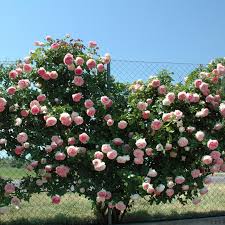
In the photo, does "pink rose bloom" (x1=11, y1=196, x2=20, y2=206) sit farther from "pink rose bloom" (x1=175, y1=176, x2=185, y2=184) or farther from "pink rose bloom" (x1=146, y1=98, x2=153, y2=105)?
"pink rose bloom" (x1=146, y1=98, x2=153, y2=105)

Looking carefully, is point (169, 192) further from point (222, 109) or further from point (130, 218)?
point (222, 109)

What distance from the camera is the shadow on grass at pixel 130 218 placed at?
672 centimetres

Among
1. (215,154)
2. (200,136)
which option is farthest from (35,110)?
(215,154)

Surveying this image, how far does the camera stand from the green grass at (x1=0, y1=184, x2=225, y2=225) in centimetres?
683

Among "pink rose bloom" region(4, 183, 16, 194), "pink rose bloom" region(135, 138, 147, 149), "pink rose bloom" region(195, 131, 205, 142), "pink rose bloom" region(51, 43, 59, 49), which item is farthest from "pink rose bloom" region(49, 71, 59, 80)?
"pink rose bloom" region(195, 131, 205, 142)

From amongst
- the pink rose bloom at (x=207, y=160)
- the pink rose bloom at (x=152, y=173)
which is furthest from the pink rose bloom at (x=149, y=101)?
the pink rose bloom at (x=207, y=160)

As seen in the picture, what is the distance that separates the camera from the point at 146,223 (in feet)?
22.4

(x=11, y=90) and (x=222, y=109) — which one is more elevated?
(x=11, y=90)

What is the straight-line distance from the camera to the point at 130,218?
7.09 metres

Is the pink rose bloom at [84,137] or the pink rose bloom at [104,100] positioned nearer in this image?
the pink rose bloom at [84,137]

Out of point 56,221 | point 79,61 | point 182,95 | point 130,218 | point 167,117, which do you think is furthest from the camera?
point 130,218

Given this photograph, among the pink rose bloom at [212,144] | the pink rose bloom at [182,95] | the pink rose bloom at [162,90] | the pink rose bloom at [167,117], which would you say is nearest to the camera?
the pink rose bloom at [212,144]

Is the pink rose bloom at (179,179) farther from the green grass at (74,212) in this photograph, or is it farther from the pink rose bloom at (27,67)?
the pink rose bloom at (27,67)

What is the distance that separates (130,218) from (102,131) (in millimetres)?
1485
